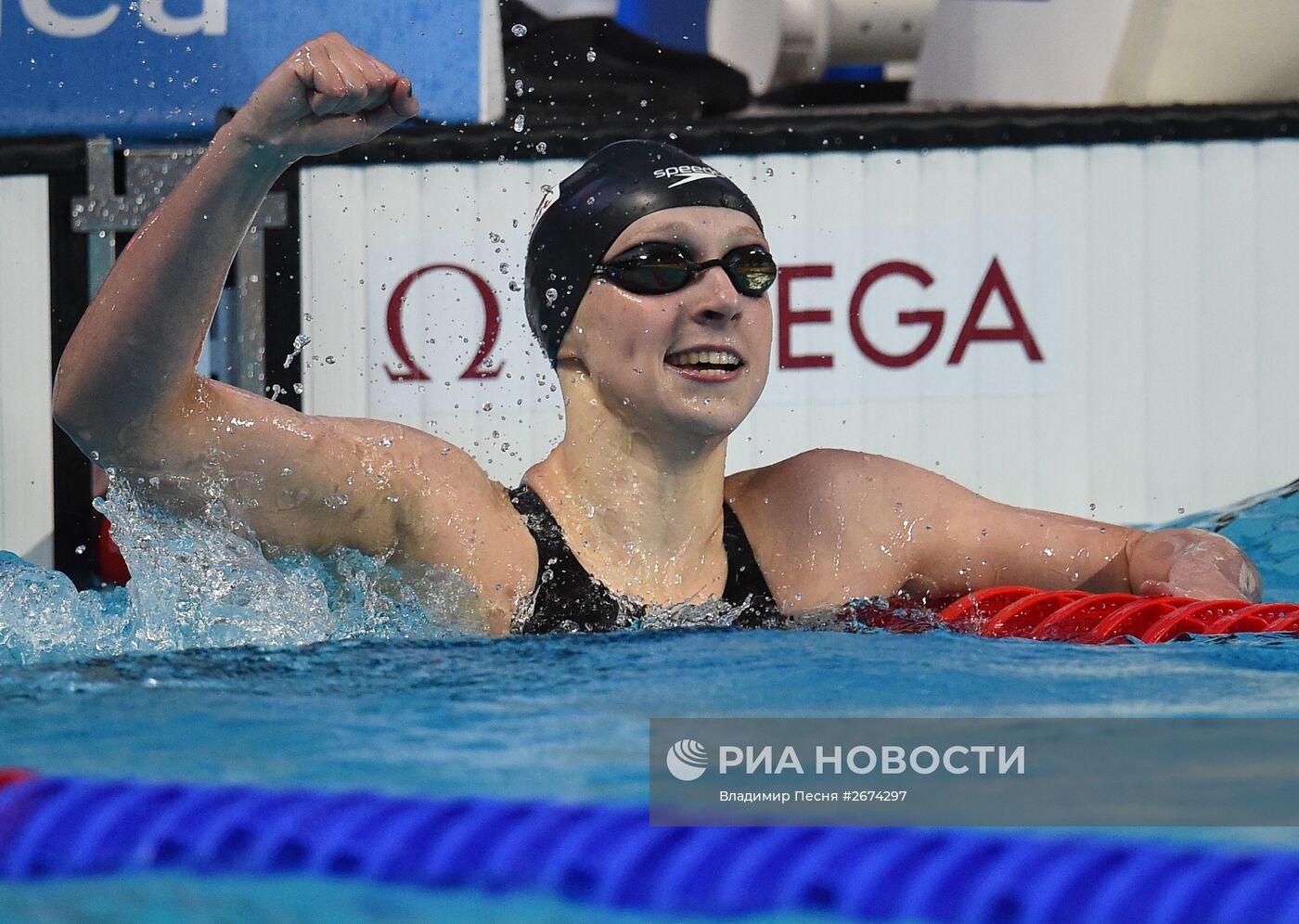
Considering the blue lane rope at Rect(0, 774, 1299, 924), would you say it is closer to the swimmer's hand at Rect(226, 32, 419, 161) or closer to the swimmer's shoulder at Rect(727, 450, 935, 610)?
the swimmer's hand at Rect(226, 32, 419, 161)

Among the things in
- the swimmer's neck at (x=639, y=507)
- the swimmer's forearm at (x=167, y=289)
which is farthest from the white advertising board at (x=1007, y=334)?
the swimmer's forearm at (x=167, y=289)

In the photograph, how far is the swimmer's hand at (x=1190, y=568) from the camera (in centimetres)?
239

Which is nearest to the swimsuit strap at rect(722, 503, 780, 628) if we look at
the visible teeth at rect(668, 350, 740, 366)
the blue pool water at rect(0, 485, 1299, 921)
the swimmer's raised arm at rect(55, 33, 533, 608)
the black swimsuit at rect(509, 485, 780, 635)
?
the black swimsuit at rect(509, 485, 780, 635)

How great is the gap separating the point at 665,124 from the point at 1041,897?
12.0 ft

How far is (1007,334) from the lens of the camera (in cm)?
436

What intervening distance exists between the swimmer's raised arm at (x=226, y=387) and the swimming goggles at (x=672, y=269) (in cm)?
47

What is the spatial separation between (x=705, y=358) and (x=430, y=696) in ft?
2.55

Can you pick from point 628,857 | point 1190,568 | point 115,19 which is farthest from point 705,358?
point 115,19

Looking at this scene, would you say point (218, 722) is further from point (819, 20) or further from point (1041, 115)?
point (819, 20)

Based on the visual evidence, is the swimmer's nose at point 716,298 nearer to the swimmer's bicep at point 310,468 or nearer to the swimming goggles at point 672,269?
the swimming goggles at point 672,269

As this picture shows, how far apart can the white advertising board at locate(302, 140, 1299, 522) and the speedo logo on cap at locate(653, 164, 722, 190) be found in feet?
6.43

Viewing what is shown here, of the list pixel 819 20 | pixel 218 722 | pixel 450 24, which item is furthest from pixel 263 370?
pixel 218 722

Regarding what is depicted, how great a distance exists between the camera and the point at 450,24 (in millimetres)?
4438

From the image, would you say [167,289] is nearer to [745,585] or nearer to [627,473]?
[627,473]
